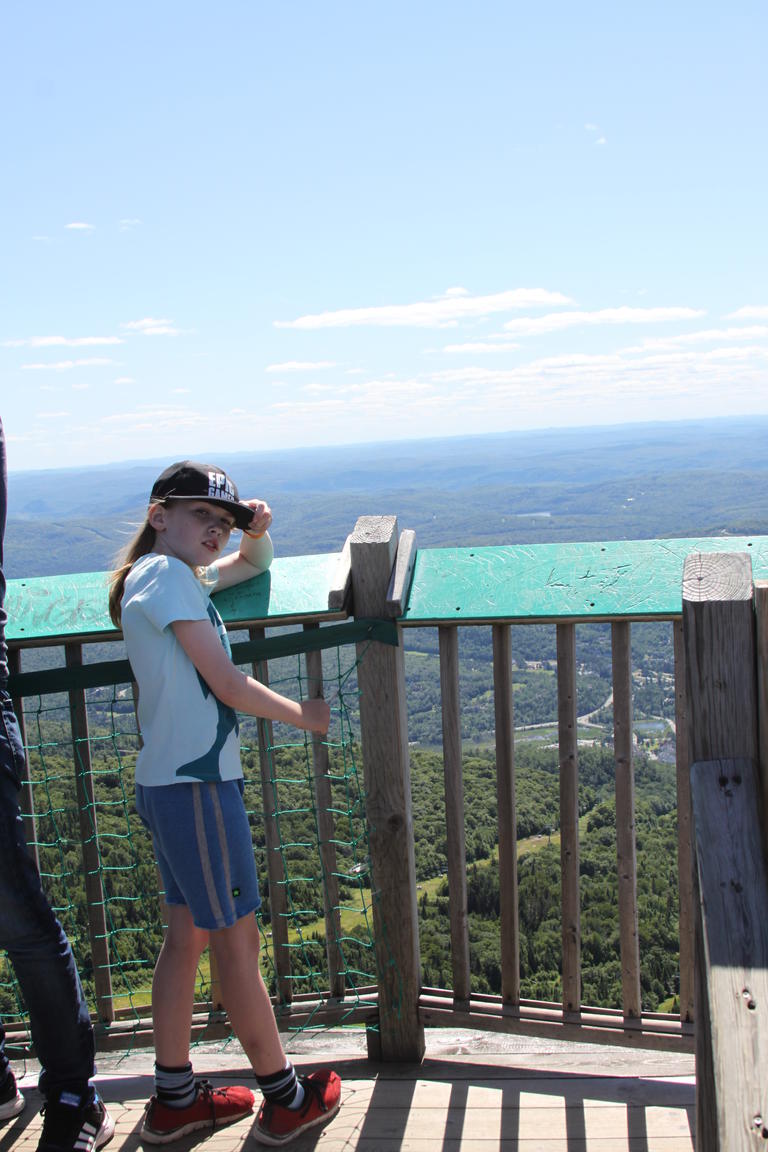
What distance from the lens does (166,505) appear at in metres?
2.21

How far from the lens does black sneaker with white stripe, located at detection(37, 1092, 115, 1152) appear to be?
220 centimetres

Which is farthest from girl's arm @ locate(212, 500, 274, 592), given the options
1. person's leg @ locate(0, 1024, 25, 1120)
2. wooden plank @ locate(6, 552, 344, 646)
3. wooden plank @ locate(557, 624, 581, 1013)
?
person's leg @ locate(0, 1024, 25, 1120)

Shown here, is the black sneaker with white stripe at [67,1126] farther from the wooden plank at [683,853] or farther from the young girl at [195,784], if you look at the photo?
the wooden plank at [683,853]

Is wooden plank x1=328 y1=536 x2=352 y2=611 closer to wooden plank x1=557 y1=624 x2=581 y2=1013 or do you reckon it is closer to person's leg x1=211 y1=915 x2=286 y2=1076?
wooden plank x1=557 y1=624 x2=581 y2=1013

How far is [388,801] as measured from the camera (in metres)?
2.53

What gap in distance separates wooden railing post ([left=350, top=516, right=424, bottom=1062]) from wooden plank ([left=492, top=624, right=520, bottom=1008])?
0.77ft

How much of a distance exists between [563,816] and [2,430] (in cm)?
163

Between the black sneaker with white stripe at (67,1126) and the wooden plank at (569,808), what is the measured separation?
118 cm

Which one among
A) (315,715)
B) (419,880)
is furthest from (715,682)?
(419,880)

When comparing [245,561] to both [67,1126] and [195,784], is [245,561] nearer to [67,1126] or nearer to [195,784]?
[195,784]

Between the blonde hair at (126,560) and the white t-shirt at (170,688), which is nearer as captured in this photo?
the white t-shirt at (170,688)

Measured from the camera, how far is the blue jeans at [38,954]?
2.09 meters

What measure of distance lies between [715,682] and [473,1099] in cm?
157

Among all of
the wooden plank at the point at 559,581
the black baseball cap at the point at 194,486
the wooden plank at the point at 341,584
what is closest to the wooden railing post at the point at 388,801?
the wooden plank at the point at 341,584
